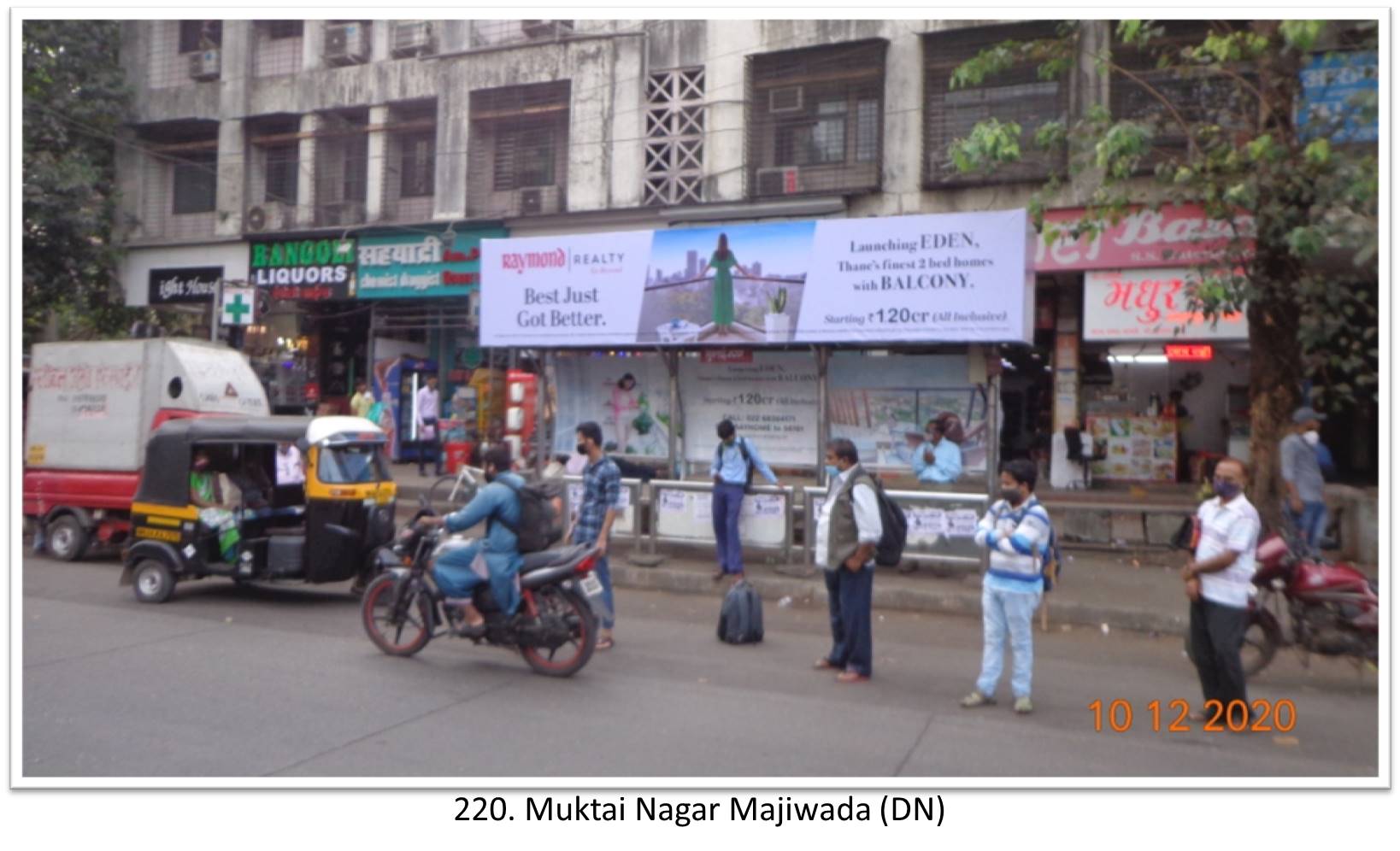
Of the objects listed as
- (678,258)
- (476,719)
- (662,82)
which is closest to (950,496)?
(678,258)

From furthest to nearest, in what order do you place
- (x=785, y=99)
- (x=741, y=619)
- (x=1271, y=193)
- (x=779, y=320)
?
Result: (x=785, y=99) → (x=779, y=320) → (x=1271, y=193) → (x=741, y=619)

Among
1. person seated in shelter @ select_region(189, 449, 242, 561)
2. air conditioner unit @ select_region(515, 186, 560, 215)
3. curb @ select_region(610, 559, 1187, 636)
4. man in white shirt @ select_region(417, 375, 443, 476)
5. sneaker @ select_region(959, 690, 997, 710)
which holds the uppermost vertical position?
air conditioner unit @ select_region(515, 186, 560, 215)

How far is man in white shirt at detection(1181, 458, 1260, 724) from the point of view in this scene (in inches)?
249

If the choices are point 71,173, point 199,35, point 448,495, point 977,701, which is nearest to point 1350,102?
point 977,701

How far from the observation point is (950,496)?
1083 cm

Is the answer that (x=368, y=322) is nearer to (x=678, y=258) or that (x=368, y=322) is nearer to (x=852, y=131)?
(x=852, y=131)

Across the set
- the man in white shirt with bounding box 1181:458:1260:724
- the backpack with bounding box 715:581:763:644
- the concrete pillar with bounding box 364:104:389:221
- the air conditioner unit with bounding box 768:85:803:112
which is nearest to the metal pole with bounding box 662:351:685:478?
the backpack with bounding box 715:581:763:644

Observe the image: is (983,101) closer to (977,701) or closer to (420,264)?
(420,264)

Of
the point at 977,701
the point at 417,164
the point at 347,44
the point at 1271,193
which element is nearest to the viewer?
the point at 977,701

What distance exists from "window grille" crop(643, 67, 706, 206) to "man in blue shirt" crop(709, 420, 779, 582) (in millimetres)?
8656

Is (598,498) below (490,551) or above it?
above

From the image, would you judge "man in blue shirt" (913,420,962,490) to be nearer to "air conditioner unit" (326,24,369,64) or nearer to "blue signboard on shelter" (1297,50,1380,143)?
"blue signboard on shelter" (1297,50,1380,143)
